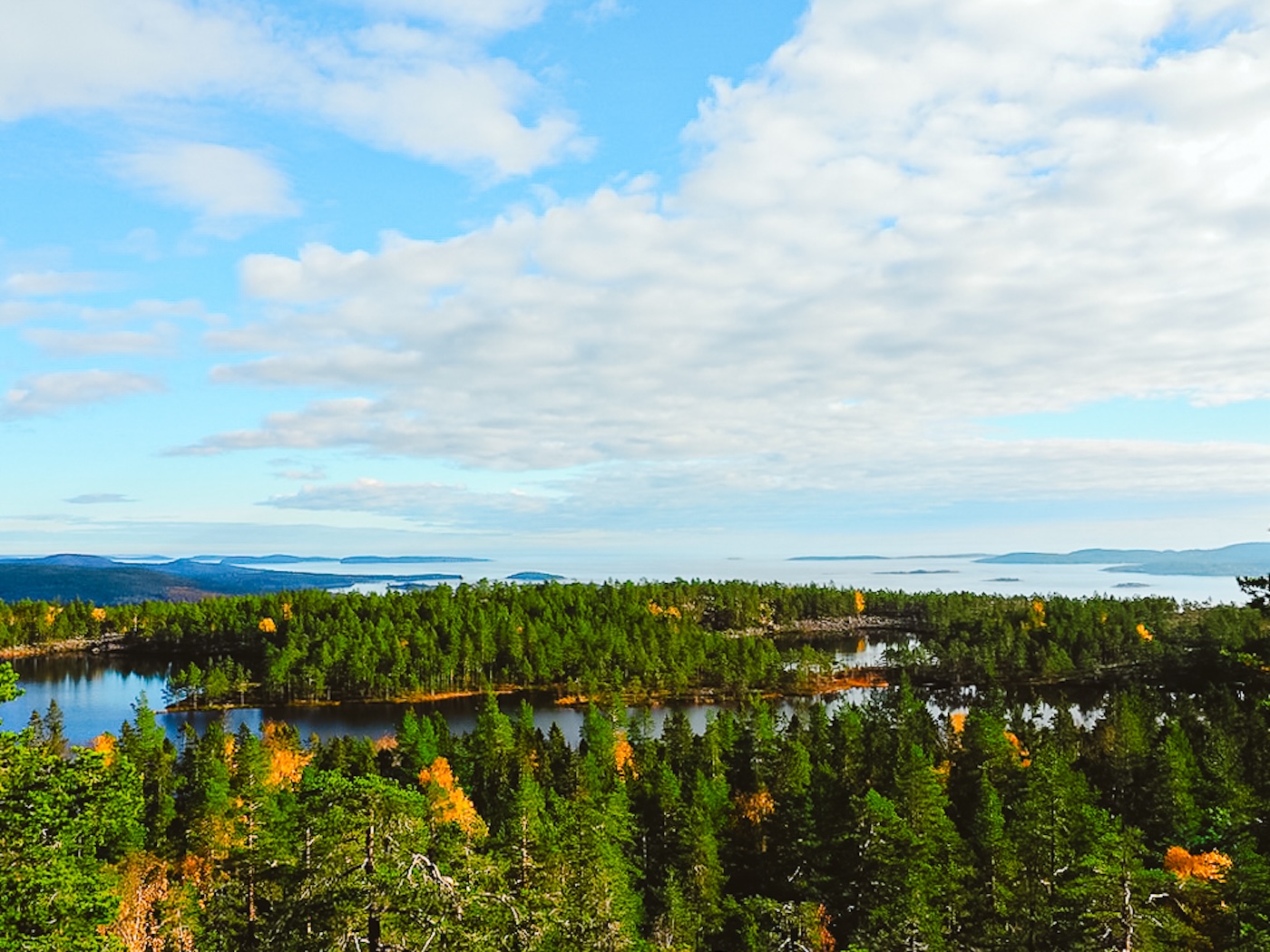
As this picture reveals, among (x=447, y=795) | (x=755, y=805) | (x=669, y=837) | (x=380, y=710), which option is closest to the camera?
(x=669, y=837)

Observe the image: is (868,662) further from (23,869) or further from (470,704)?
(23,869)

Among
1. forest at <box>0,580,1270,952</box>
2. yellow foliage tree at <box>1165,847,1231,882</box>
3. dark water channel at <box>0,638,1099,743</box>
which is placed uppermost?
forest at <box>0,580,1270,952</box>

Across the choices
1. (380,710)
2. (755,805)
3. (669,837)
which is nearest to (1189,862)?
(755,805)

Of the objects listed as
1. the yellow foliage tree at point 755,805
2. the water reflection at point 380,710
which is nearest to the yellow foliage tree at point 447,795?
the yellow foliage tree at point 755,805

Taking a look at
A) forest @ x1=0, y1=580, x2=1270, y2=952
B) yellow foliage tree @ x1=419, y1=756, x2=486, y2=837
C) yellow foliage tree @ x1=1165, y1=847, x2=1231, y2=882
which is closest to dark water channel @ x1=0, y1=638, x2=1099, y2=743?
forest @ x1=0, y1=580, x2=1270, y2=952

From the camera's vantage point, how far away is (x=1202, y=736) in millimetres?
80188

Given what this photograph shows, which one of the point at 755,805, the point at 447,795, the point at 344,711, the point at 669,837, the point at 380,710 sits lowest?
the point at 344,711

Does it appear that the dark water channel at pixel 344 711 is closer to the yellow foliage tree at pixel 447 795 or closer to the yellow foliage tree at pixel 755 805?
the yellow foliage tree at pixel 447 795

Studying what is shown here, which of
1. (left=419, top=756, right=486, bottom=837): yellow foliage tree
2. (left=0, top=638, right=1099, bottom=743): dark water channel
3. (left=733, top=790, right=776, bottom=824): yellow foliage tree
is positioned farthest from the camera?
(left=0, top=638, right=1099, bottom=743): dark water channel

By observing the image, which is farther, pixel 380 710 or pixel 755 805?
pixel 380 710

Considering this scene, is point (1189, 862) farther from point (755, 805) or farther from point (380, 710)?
point (380, 710)

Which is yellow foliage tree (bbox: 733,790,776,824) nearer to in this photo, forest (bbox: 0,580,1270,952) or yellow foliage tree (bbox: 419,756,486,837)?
forest (bbox: 0,580,1270,952)

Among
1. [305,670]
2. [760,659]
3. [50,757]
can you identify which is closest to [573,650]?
[760,659]

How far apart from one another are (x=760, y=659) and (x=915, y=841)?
415ft
